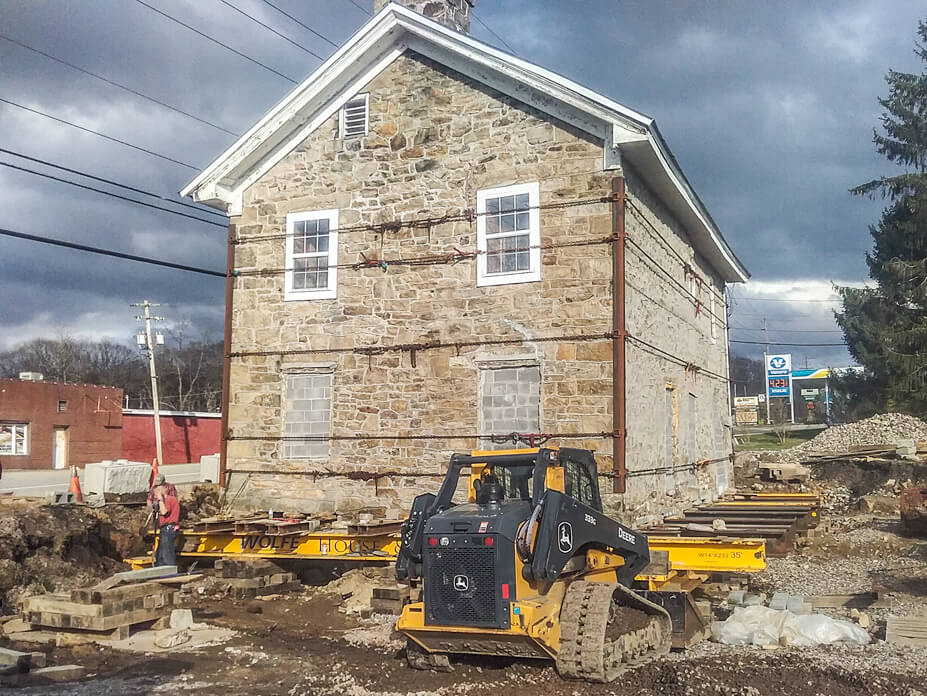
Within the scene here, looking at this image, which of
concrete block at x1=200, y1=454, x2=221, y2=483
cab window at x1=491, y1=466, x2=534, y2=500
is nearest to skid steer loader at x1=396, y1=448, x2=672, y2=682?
cab window at x1=491, y1=466, x2=534, y2=500

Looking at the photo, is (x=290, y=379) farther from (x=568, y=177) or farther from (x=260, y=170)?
(x=568, y=177)

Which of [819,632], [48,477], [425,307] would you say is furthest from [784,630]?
[48,477]

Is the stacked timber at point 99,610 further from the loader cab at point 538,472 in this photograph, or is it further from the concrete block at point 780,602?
the concrete block at point 780,602

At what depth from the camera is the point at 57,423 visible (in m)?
43.0

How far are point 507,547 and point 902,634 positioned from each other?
15.0ft

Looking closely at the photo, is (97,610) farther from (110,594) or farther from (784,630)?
(784,630)

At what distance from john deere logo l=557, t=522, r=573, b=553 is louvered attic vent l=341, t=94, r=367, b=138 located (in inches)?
442

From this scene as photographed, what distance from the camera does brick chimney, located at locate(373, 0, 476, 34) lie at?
19000 millimetres

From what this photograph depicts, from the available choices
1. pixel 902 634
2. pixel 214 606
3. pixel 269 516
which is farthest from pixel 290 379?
pixel 902 634

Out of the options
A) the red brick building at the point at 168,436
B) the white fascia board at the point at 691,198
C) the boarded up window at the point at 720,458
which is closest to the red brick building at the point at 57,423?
the red brick building at the point at 168,436

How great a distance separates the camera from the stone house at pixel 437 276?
1514cm

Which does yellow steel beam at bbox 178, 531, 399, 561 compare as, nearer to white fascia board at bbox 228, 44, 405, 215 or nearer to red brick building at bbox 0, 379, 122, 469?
white fascia board at bbox 228, 44, 405, 215

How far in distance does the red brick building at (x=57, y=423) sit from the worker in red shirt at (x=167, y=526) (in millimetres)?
30471

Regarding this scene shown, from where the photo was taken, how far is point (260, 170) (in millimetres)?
18219
